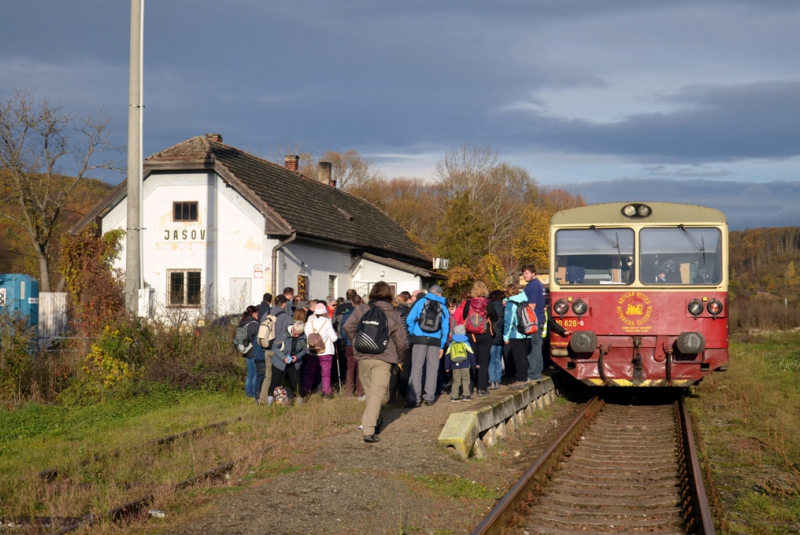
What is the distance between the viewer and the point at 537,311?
13188 millimetres

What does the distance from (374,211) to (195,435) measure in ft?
92.8

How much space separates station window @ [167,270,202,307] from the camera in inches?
1001

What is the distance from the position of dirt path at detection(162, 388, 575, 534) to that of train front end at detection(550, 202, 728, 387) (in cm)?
308

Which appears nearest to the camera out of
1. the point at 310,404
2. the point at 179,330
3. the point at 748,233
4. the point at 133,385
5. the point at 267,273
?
the point at 310,404

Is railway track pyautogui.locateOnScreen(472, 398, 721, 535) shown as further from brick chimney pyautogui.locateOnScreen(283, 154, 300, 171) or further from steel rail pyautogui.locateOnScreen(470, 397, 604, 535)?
brick chimney pyautogui.locateOnScreen(283, 154, 300, 171)

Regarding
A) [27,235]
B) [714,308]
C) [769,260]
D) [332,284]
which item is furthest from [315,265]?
[769,260]

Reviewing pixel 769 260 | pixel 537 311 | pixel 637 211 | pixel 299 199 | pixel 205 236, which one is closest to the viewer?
pixel 637 211

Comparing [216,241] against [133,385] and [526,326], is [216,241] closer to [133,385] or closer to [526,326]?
[133,385]

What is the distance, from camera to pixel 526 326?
12781 mm

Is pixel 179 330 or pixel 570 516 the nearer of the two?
pixel 570 516

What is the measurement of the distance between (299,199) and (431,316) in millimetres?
17717

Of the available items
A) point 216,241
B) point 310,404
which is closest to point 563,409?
point 310,404

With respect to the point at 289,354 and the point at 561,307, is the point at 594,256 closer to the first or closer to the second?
the point at 561,307

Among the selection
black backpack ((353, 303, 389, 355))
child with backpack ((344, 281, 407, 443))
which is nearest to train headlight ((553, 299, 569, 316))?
child with backpack ((344, 281, 407, 443))
